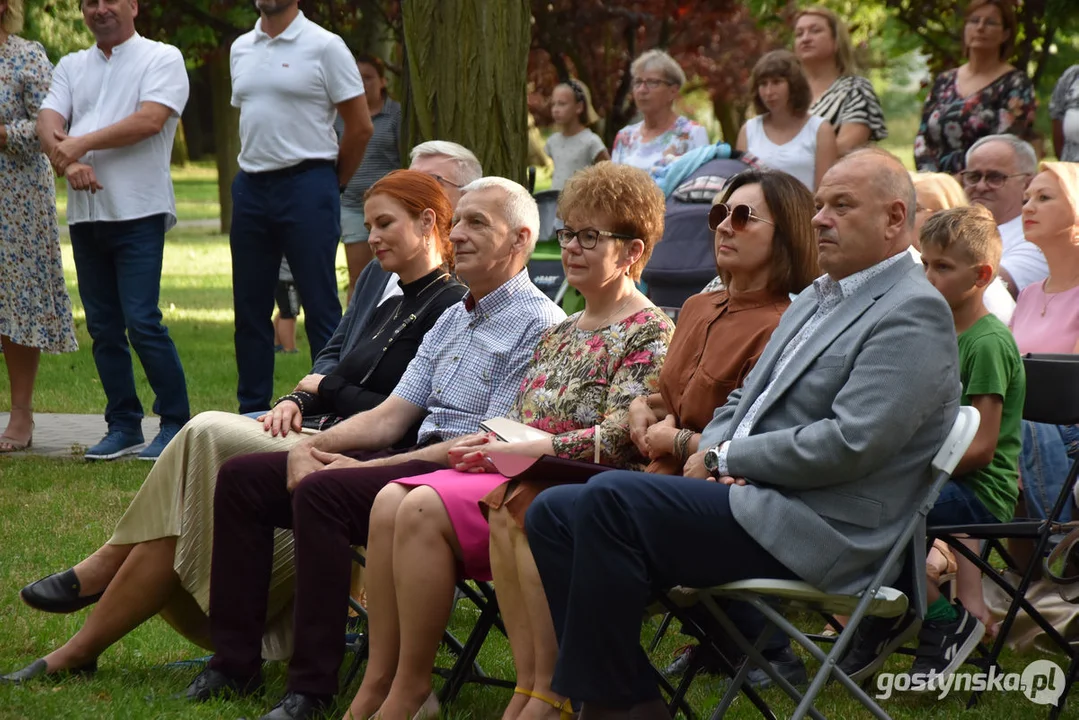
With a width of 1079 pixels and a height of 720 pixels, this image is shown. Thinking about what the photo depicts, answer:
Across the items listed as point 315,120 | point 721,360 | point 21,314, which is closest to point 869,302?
point 721,360

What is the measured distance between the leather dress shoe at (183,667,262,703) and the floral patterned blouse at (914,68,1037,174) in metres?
4.63

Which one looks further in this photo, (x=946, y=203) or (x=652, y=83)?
(x=652, y=83)

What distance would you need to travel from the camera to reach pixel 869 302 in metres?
3.59

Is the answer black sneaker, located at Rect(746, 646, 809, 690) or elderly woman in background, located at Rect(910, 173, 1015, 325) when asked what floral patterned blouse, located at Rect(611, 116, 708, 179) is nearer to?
elderly woman in background, located at Rect(910, 173, 1015, 325)

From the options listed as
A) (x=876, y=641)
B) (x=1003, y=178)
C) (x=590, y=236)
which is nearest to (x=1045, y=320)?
(x=1003, y=178)

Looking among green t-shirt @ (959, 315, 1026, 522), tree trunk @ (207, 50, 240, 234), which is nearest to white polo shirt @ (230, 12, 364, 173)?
green t-shirt @ (959, 315, 1026, 522)

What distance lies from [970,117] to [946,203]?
2.55 meters

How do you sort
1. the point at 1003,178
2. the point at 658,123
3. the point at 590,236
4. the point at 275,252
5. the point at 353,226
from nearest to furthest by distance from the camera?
the point at 590,236 < the point at 1003,178 < the point at 275,252 < the point at 658,123 < the point at 353,226

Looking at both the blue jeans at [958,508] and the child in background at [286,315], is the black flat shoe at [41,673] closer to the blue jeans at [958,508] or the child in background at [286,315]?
the blue jeans at [958,508]

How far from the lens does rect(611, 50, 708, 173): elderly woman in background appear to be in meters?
8.38

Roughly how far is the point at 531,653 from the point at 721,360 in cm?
93

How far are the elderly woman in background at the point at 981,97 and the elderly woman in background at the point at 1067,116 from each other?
0.43 feet

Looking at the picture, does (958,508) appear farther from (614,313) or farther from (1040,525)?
(614,313)

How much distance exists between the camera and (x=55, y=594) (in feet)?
15.0
